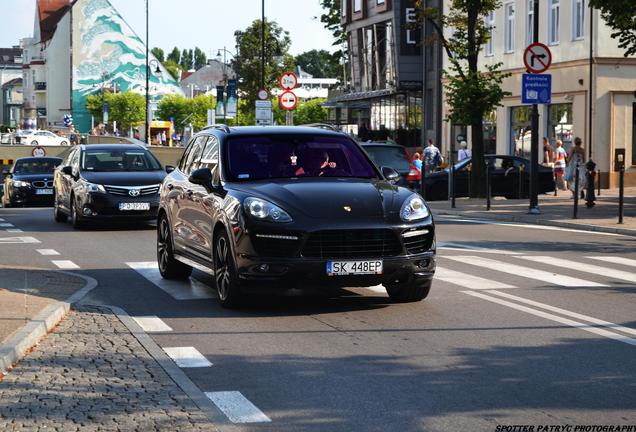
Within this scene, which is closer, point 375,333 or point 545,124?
point 375,333

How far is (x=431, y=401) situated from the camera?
23.4 ft

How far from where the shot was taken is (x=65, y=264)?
53.1 feet

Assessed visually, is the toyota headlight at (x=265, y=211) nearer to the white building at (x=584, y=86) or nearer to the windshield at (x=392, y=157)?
the windshield at (x=392, y=157)

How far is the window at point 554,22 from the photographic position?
43438 mm

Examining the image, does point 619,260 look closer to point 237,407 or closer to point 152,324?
point 152,324

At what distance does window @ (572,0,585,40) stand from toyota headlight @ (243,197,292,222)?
106 feet

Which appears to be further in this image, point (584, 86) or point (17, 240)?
point (584, 86)

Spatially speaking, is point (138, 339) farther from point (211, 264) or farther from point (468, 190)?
point (468, 190)

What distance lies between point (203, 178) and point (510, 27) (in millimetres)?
38034

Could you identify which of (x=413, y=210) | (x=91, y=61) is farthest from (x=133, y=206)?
(x=91, y=61)

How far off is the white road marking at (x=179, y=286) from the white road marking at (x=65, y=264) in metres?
0.88

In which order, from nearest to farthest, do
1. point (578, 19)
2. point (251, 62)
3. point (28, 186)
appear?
1. point (28, 186)
2. point (578, 19)
3. point (251, 62)

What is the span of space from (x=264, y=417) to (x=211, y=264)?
17.2 feet

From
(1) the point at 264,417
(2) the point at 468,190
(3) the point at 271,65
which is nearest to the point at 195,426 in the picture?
(1) the point at 264,417
